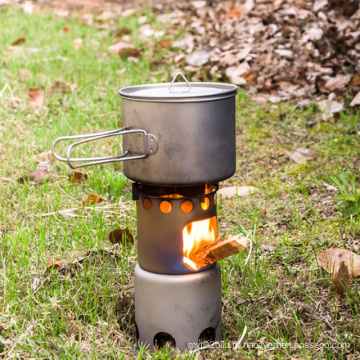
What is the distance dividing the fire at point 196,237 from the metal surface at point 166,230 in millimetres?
17

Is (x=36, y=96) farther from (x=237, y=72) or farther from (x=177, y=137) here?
(x=177, y=137)

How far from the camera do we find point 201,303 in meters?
1.98

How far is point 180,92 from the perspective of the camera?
1.94 meters

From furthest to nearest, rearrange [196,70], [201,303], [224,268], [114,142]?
[196,70]
[114,142]
[224,268]
[201,303]

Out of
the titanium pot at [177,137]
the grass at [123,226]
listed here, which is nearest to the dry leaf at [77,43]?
the grass at [123,226]

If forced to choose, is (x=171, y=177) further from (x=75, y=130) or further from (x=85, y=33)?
(x=85, y=33)

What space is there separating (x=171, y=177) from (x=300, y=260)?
2.84 feet

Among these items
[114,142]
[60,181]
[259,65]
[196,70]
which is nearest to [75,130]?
[114,142]

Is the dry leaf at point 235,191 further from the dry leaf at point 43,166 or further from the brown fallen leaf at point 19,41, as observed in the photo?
the brown fallen leaf at point 19,41

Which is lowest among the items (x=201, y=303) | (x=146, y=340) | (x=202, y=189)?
(x=146, y=340)

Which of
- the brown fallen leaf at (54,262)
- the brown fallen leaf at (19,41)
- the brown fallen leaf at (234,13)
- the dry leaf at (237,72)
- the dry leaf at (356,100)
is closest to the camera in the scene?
the brown fallen leaf at (54,262)

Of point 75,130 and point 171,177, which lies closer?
point 171,177

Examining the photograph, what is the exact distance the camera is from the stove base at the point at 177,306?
6.42 ft

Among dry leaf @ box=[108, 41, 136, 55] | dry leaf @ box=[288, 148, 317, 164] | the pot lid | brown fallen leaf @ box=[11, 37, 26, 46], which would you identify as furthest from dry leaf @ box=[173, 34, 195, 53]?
the pot lid
